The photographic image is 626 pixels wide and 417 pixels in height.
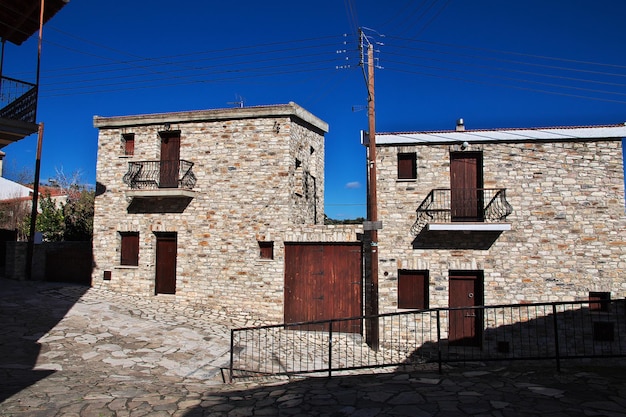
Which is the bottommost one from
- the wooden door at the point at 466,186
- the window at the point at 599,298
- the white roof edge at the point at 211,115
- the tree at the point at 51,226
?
the window at the point at 599,298

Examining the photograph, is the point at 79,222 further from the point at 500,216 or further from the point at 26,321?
the point at 500,216

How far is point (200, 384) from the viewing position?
758 cm

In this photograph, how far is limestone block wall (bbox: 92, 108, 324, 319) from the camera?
42.6 feet

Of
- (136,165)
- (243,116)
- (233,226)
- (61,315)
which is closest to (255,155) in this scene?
(243,116)

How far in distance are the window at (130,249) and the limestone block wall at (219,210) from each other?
0.69 feet

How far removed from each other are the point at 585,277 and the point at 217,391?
10.3m

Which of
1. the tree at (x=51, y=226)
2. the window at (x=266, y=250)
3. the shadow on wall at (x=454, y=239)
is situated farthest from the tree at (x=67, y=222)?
the shadow on wall at (x=454, y=239)

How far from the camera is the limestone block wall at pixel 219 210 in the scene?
511 inches

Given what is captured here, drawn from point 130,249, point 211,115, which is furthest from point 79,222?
point 211,115

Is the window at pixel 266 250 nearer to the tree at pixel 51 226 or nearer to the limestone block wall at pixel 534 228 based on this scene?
the limestone block wall at pixel 534 228

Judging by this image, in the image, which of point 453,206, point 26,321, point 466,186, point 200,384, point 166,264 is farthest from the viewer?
point 166,264

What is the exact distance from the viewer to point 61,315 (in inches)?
441

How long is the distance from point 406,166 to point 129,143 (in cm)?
981

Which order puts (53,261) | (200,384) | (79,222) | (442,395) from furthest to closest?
(79,222) < (53,261) < (200,384) < (442,395)
